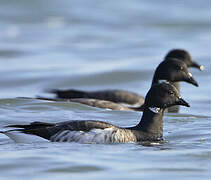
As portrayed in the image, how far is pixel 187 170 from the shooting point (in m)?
11.5

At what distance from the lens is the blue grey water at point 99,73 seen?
11.8 m

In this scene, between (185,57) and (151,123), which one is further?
(185,57)

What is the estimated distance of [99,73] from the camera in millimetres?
22766

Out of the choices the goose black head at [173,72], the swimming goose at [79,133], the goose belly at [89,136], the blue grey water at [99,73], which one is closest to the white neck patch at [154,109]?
the swimming goose at [79,133]

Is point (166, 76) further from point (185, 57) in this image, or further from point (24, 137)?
point (24, 137)

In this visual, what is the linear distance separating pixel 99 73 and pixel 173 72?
5421 millimetres

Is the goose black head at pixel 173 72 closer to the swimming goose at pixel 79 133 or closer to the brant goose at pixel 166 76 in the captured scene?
the brant goose at pixel 166 76

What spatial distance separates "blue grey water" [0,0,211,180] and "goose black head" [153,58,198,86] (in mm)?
769

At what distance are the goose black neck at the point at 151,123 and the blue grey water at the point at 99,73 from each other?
0.31m

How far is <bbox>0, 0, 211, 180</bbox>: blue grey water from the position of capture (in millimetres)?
11773

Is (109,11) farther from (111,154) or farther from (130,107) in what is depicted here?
(111,154)

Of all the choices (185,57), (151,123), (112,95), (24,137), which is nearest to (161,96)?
(151,123)

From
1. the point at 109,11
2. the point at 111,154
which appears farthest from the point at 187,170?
the point at 109,11

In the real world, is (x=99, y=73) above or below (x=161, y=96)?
above
